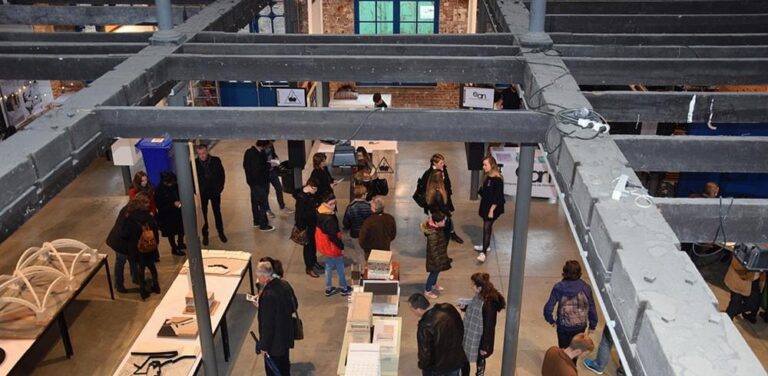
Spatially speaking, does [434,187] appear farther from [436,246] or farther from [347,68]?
[347,68]

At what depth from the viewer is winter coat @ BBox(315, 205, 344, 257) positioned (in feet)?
26.6

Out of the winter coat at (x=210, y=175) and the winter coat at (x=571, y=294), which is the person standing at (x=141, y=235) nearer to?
the winter coat at (x=210, y=175)

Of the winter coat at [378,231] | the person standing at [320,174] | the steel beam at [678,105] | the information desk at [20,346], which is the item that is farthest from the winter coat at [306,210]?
the steel beam at [678,105]

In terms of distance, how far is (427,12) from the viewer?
49.0 ft

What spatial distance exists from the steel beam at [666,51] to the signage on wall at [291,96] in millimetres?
5781

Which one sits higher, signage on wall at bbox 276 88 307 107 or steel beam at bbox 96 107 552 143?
steel beam at bbox 96 107 552 143

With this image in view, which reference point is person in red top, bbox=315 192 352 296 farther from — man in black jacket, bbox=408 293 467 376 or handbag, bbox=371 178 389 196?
man in black jacket, bbox=408 293 467 376

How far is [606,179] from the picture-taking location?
3.10 m

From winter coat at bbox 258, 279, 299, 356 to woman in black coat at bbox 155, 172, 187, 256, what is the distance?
308 cm

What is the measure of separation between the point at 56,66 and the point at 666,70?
448 centimetres

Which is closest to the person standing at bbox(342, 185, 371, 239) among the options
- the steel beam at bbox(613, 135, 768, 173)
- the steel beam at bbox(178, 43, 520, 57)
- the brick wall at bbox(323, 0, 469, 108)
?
the steel beam at bbox(178, 43, 520, 57)

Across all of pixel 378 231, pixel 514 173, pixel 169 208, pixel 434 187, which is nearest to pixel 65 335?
pixel 169 208

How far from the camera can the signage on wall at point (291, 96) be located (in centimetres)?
1057

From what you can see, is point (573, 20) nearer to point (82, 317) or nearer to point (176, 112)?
point (176, 112)
